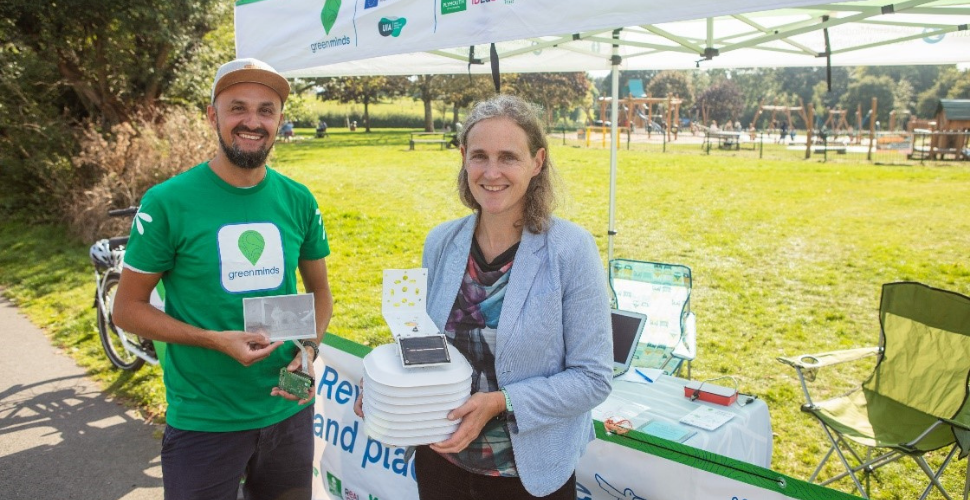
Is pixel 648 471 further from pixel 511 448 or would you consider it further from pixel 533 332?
pixel 533 332

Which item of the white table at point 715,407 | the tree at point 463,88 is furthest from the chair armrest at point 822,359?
the tree at point 463,88

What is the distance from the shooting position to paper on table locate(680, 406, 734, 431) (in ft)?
9.44

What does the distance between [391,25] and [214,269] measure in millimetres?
1744

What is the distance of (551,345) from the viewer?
175 cm

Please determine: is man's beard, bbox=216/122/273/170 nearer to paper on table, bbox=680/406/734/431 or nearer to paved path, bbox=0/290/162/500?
paper on table, bbox=680/406/734/431

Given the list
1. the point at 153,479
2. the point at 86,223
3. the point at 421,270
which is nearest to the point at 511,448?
the point at 421,270

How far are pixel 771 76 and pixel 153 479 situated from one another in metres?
92.1

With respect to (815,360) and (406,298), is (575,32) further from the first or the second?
(815,360)

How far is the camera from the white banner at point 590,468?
2.15 meters

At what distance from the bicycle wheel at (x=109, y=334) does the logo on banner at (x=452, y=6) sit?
386 centimetres

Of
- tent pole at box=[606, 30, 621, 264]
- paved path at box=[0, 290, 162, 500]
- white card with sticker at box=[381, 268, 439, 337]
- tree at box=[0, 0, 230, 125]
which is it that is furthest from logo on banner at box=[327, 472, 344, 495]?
tree at box=[0, 0, 230, 125]

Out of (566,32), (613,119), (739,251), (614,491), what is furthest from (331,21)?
(739,251)

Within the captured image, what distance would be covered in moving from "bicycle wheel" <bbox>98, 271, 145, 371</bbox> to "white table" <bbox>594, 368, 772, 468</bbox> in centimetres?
407

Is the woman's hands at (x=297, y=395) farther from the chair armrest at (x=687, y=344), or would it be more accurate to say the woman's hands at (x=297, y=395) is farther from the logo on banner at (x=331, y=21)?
the chair armrest at (x=687, y=344)
